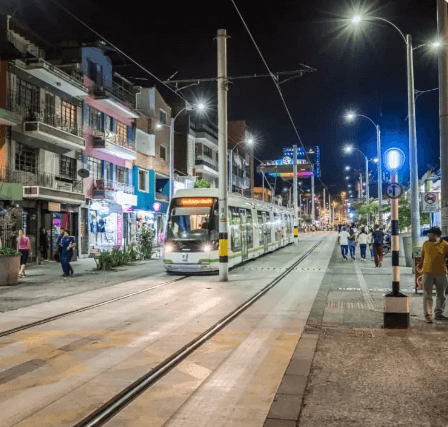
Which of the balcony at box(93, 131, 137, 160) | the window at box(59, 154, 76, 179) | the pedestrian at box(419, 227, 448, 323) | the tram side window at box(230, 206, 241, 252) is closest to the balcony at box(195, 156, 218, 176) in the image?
the balcony at box(93, 131, 137, 160)

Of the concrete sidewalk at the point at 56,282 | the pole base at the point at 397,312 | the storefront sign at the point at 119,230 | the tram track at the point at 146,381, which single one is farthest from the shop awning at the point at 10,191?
the pole base at the point at 397,312

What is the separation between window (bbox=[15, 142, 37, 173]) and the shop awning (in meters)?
2.60

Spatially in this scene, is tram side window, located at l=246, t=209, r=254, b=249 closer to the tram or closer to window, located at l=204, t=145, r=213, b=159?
the tram

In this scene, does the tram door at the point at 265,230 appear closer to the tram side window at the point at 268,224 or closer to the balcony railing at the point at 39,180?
the tram side window at the point at 268,224

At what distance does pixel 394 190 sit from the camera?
1079 centimetres

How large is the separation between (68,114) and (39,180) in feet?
16.9

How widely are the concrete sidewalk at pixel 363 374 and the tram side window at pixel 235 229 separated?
10156 millimetres

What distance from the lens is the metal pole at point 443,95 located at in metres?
12.9

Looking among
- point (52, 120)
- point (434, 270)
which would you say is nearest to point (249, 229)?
point (52, 120)

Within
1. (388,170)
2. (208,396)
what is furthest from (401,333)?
(208,396)

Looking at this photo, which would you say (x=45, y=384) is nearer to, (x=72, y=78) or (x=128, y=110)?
(x=72, y=78)

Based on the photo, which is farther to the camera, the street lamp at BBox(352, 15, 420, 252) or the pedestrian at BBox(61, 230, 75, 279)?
the pedestrian at BBox(61, 230, 75, 279)

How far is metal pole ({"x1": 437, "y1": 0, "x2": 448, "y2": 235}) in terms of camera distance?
12.9 meters

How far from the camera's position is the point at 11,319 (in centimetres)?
1122
